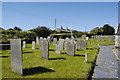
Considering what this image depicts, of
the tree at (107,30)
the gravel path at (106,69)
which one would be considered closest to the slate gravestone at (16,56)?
the gravel path at (106,69)

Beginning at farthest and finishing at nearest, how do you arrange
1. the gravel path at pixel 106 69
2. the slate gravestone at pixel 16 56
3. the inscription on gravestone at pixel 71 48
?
the inscription on gravestone at pixel 71 48, the gravel path at pixel 106 69, the slate gravestone at pixel 16 56

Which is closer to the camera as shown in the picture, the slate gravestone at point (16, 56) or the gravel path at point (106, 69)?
the slate gravestone at point (16, 56)

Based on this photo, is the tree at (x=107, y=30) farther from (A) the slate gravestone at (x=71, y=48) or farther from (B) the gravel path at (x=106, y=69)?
(B) the gravel path at (x=106, y=69)

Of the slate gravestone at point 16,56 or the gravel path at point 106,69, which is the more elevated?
the slate gravestone at point 16,56

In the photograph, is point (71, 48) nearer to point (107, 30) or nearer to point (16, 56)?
point (16, 56)

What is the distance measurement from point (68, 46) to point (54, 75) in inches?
260

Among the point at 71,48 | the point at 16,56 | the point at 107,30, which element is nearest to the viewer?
the point at 16,56

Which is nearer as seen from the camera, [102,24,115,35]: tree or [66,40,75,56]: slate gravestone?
[66,40,75,56]: slate gravestone

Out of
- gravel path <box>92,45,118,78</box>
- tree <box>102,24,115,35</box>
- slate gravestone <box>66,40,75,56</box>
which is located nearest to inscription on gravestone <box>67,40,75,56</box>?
slate gravestone <box>66,40,75,56</box>

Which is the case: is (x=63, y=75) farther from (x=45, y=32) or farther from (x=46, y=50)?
(x=45, y=32)

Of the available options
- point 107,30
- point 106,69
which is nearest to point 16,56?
point 106,69

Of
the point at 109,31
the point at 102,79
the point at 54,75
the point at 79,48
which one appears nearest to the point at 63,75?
the point at 54,75

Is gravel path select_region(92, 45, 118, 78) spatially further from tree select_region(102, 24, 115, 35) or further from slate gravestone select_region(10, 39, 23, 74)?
tree select_region(102, 24, 115, 35)

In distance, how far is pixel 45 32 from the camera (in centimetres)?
3981
